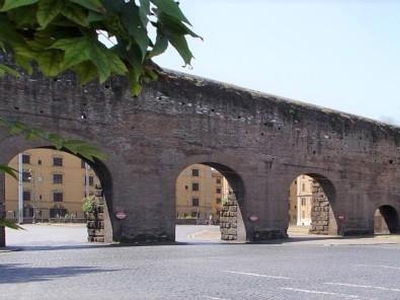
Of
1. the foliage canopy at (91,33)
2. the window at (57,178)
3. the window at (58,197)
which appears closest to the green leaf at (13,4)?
the foliage canopy at (91,33)

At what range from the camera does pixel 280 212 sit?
90.5ft

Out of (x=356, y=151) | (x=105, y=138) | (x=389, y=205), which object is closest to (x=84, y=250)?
(x=105, y=138)

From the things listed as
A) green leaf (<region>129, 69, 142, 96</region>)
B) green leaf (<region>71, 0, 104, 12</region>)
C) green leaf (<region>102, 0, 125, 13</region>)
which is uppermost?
green leaf (<region>102, 0, 125, 13</region>)

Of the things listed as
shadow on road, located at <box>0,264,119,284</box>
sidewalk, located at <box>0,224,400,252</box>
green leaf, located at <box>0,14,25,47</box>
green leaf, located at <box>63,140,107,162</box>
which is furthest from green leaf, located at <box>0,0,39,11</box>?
sidewalk, located at <box>0,224,400,252</box>

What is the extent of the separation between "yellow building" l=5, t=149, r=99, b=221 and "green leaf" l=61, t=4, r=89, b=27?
7769 cm

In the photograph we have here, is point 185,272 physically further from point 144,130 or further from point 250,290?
point 144,130

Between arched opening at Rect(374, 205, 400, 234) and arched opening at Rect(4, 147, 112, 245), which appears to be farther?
arched opening at Rect(4, 147, 112, 245)

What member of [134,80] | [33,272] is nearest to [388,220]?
[33,272]

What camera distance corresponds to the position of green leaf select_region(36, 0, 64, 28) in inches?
53.8

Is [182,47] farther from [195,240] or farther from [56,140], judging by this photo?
[195,240]

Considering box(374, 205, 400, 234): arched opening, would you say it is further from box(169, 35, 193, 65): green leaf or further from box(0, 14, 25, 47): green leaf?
box(0, 14, 25, 47): green leaf

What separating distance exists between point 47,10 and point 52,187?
3296 inches

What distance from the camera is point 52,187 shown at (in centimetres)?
8262

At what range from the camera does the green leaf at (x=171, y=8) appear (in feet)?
4.58
